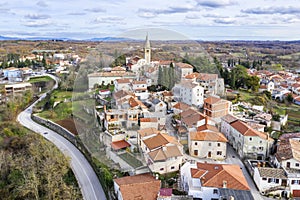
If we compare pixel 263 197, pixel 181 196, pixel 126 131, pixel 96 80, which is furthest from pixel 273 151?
pixel 96 80

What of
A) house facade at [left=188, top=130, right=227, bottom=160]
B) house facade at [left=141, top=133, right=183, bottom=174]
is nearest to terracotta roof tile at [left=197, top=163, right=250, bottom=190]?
house facade at [left=141, top=133, right=183, bottom=174]

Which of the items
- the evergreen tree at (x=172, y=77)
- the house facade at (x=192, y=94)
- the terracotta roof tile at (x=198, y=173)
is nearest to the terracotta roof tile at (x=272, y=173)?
the terracotta roof tile at (x=198, y=173)

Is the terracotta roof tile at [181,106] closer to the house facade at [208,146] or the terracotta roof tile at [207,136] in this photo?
the terracotta roof tile at [207,136]

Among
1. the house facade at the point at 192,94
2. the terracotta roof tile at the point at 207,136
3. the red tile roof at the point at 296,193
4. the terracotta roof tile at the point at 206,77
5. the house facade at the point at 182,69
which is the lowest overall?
the red tile roof at the point at 296,193

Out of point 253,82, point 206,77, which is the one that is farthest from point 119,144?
point 253,82

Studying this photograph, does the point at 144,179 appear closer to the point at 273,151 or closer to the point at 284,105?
the point at 273,151

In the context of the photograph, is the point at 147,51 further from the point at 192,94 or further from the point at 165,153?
the point at 165,153
